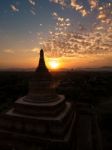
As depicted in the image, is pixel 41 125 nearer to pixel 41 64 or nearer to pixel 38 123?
pixel 38 123

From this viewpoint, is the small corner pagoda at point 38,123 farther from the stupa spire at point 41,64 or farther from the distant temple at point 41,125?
the stupa spire at point 41,64

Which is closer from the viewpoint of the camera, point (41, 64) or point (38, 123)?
point (38, 123)

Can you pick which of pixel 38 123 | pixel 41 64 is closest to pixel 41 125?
pixel 38 123

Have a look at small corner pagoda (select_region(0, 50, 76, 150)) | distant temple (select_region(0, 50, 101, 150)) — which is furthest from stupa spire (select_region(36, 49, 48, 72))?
small corner pagoda (select_region(0, 50, 76, 150))

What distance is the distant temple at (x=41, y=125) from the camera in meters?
10.3

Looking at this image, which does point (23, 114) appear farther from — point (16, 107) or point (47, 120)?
point (47, 120)

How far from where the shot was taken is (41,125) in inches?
418

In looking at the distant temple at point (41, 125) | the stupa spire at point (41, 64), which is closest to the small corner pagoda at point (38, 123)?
the distant temple at point (41, 125)

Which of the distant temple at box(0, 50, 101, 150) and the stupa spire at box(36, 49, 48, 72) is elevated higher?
the stupa spire at box(36, 49, 48, 72)

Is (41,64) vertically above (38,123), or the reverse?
(41,64)

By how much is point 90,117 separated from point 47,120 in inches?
301

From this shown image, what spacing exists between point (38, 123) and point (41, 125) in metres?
0.23

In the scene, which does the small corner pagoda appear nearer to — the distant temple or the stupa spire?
the distant temple

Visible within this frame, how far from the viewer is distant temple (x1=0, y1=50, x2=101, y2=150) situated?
10.3 meters
